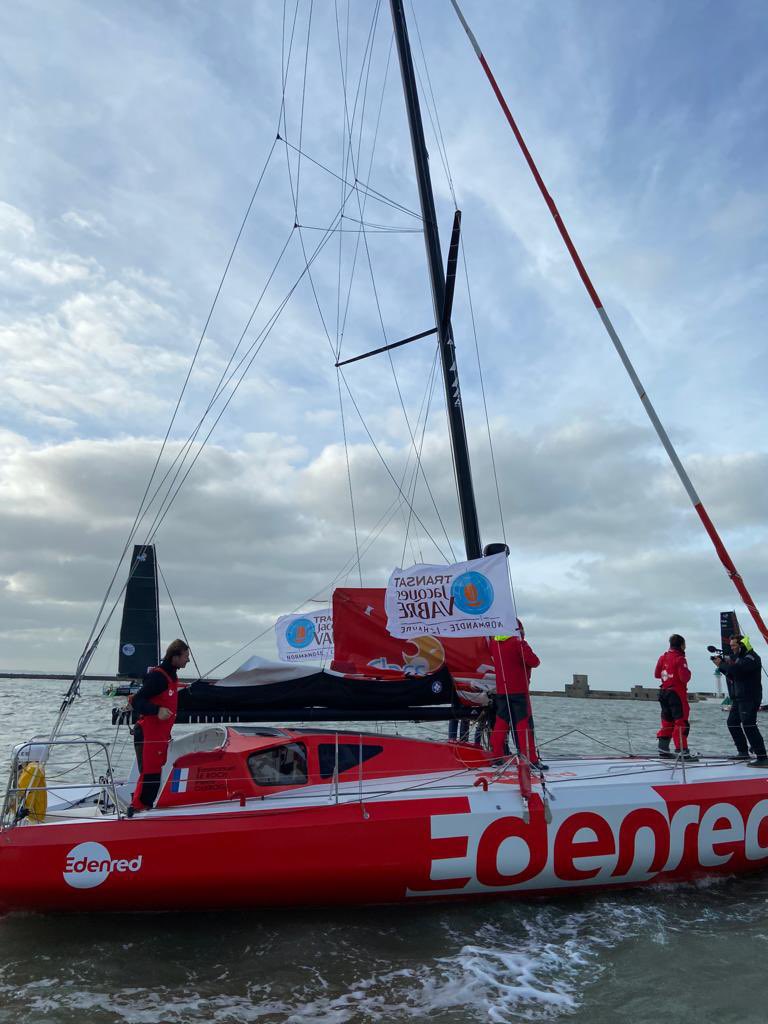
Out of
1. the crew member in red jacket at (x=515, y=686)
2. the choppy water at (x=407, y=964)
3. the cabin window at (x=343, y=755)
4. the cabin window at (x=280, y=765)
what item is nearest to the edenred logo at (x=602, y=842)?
the choppy water at (x=407, y=964)

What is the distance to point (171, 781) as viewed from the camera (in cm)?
593

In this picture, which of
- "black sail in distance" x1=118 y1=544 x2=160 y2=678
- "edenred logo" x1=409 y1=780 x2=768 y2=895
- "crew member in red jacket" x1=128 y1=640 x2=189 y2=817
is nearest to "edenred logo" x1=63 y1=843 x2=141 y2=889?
"crew member in red jacket" x1=128 y1=640 x2=189 y2=817

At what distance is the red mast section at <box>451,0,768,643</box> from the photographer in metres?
6.00

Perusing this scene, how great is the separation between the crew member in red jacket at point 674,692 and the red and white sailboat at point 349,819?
2.18ft

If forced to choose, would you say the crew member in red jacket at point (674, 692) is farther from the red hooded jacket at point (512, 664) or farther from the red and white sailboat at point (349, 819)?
the red hooded jacket at point (512, 664)

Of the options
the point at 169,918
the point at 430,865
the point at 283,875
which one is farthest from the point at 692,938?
the point at 169,918

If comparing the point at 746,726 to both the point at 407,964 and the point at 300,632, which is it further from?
the point at 300,632

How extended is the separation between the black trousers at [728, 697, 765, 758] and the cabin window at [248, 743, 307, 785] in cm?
420

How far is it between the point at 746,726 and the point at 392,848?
399cm

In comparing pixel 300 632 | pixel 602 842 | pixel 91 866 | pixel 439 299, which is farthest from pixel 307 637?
pixel 439 299

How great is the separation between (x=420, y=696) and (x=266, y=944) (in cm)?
227

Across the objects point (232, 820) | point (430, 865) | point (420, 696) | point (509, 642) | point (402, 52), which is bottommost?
point (430, 865)

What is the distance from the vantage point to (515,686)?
6586 millimetres

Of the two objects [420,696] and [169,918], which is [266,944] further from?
[420,696]
